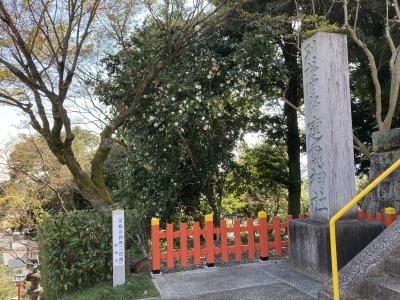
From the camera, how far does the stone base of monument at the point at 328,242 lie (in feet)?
16.0

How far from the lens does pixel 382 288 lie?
3293 millimetres

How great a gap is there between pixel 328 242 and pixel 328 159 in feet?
3.82

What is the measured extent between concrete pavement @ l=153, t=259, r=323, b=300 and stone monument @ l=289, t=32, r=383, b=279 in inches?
14.3

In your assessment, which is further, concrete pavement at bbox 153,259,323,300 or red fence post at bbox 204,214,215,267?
red fence post at bbox 204,214,215,267

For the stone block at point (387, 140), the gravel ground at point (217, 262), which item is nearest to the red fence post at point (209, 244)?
the gravel ground at point (217, 262)

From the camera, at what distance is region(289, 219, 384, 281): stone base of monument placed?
4887 mm

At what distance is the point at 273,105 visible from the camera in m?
11.2

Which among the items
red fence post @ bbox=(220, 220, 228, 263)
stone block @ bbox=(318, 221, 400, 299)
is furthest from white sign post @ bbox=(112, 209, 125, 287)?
stone block @ bbox=(318, 221, 400, 299)

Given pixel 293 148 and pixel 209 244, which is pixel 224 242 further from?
pixel 293 148

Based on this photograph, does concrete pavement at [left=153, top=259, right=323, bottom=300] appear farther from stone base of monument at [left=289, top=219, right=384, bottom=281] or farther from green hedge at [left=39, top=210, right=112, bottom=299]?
green hedge at [left=39, top=210, right=112, bottom=299]

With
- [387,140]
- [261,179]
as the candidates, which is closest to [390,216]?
[387,140]

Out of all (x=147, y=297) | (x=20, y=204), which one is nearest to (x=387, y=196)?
(x=147, y=297)

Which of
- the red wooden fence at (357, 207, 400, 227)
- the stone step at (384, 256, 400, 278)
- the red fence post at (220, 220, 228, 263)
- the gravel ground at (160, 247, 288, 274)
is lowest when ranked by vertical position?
the gravel ground at (160, 247, 288, 274)

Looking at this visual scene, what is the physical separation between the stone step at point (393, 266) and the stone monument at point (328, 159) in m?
1.30
